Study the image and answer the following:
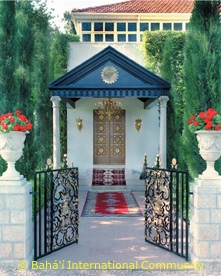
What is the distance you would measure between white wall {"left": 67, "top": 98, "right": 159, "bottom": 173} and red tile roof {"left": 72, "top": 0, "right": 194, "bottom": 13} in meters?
6.43

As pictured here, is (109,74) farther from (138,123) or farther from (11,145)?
(11,145)

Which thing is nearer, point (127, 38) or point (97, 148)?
point (97, 148)

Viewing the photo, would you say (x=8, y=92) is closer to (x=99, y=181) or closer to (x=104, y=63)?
(x=104, y=63)

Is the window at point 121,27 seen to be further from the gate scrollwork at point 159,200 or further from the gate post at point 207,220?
the gate post at point 207,220

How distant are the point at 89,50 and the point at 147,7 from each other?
6006mm

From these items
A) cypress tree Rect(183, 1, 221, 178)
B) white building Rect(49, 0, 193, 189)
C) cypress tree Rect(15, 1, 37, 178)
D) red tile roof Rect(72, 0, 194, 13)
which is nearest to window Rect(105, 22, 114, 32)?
white building Rect(49, 0, 193, 189)

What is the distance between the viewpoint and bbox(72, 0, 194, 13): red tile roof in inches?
650

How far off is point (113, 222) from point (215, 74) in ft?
13.4

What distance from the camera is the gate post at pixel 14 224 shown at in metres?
4.43

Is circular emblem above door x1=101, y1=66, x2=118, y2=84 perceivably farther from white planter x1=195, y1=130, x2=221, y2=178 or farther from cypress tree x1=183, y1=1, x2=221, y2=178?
white planter x1=195, y1=130, x2=221, y2=178

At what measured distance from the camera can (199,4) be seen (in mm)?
7027

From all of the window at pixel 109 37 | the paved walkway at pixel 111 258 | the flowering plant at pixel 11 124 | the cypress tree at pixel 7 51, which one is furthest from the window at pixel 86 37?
the flowering plant at pixel 11 124

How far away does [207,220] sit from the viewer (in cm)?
445

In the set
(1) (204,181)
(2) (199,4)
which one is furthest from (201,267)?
(2) (199,4)
